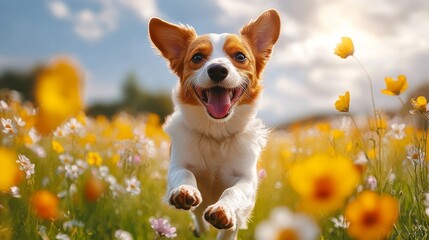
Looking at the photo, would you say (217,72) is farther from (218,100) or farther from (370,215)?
(370,215)

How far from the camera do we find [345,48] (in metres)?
2.97

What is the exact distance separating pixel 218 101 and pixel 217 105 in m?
0.03

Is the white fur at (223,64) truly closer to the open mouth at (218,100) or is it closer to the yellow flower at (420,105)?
the open mouth at (218,100)

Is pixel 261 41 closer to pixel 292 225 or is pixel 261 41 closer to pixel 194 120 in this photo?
pixel 194 120

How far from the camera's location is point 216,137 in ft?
13.0

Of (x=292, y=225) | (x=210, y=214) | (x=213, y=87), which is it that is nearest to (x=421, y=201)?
(x=210, y=214)

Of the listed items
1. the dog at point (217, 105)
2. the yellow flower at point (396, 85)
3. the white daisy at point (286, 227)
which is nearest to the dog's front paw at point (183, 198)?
the dog at point (217, 105)

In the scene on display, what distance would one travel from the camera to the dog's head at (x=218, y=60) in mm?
3564

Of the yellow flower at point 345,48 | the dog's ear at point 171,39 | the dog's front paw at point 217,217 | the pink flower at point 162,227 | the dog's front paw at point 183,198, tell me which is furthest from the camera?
the dog's ear at point 171,39

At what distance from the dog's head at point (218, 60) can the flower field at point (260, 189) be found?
703mm

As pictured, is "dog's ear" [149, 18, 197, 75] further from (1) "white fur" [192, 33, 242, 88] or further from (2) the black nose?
(2) the black nose

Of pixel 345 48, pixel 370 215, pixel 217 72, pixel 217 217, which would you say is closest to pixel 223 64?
pixel 217 72

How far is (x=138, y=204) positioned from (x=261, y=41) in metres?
1.87

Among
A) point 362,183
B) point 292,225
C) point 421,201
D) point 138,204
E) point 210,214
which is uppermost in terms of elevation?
point 292,225
